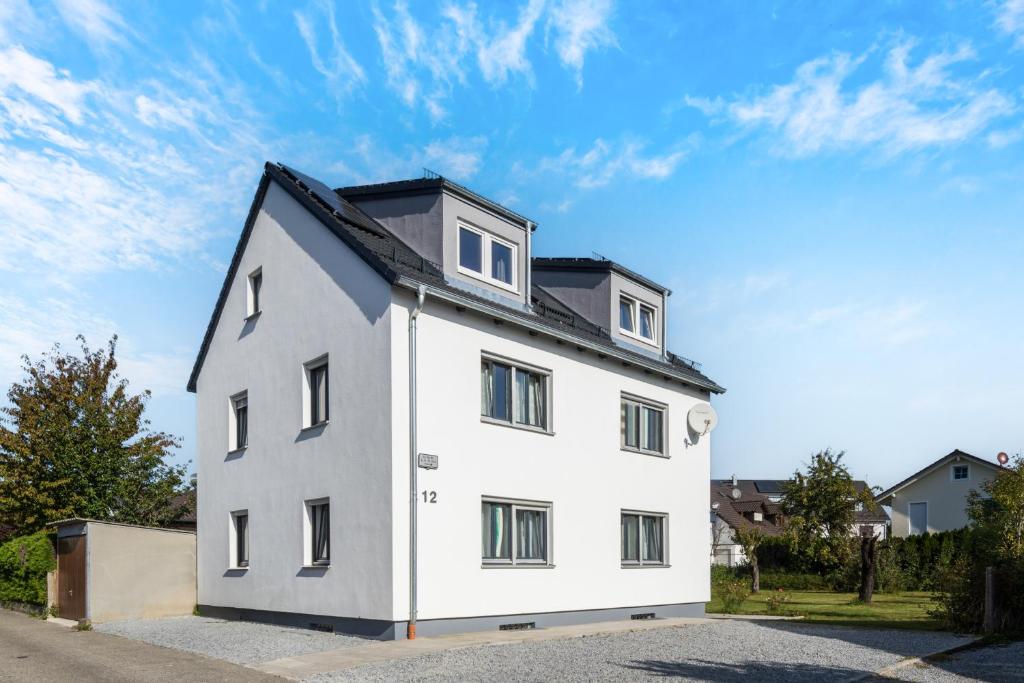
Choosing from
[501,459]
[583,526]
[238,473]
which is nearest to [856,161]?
[501,459]

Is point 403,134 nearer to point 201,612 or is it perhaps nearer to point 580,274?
point 580,274

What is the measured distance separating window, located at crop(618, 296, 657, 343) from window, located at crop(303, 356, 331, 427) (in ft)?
26.2

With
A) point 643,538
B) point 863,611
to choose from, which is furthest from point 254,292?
point 863,611

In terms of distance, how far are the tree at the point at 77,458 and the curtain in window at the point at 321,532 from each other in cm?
1195

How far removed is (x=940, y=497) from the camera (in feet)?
174

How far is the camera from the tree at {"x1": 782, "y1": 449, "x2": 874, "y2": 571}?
3055cm

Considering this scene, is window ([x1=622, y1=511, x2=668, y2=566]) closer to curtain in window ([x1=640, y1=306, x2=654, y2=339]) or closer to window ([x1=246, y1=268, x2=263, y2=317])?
curtain in window ([x1=640, y1=306, x2=654, y2=339])

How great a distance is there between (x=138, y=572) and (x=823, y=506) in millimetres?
20772

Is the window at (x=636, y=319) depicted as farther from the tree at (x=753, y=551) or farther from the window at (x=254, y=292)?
the tree at (x=753, y=551)

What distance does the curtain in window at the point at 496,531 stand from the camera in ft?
56.1

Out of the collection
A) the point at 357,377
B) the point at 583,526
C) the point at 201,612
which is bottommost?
the point at 201,612

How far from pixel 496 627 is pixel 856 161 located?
9.72 m

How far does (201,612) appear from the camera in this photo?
69.4ft

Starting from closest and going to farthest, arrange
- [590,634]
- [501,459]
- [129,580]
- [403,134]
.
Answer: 1. [403,134]
2. [590,634]
3. [501,459]
4. [129,580]
